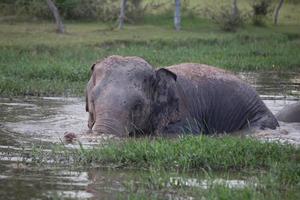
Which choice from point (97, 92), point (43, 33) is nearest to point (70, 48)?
point (43, 33)

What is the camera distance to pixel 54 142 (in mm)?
10219

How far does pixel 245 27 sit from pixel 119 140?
31.7 metres

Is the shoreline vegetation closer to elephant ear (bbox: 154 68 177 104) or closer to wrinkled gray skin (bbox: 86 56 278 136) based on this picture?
wrinkled gray skin (bbox: 86 56 278 136)

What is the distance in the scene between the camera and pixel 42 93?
1619cm

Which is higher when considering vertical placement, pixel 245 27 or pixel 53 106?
pixel 53 106

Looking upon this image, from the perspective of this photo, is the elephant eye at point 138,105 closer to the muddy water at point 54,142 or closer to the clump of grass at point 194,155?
the muddy water at point 54,142

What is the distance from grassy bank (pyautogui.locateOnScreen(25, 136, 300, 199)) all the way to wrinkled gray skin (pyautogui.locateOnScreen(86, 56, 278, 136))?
1003 millimetres

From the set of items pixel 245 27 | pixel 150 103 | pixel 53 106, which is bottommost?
pixel 245 27

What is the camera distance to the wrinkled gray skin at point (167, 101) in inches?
409

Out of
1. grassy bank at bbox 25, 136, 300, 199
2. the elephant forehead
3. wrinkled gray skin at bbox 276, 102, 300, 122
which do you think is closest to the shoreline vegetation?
grassy bank at bbox 25, 136, 300, 199

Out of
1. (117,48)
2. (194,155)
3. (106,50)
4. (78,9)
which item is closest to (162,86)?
(194,155)

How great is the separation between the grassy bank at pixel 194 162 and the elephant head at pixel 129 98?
2.47 feet

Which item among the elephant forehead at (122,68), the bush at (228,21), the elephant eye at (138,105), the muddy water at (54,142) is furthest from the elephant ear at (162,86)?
the bush at (228,21)

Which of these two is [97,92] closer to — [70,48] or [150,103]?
[150,103]
